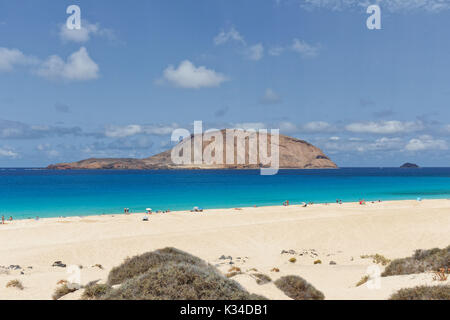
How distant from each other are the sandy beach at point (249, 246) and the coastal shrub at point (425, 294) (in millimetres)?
1217

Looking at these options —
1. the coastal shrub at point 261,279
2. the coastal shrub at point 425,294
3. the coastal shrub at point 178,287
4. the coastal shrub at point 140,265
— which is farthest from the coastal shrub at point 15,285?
the coastal shrub at point 425,294

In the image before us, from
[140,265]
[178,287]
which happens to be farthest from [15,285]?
[178,287]

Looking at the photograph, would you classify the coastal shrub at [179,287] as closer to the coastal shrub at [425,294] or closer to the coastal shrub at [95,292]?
the coastal shrub at [95,292]

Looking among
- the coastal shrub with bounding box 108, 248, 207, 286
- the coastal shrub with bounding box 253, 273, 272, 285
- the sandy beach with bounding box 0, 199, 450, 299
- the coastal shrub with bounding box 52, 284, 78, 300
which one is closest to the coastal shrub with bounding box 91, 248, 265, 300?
the coastal shrub with bounding box 108, 248, 207, 286

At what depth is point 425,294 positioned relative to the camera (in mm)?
7109

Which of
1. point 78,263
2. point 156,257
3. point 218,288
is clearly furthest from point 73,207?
point 218,288

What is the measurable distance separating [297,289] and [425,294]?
3.49m

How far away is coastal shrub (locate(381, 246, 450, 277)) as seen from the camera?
1049 cm

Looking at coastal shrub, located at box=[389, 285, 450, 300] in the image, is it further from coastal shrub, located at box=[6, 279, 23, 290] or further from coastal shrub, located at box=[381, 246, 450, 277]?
coastal shrub, located at box=[6, 279, 23, 290]

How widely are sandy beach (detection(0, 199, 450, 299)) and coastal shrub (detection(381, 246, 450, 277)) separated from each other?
817mm

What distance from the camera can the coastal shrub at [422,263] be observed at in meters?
10.5
